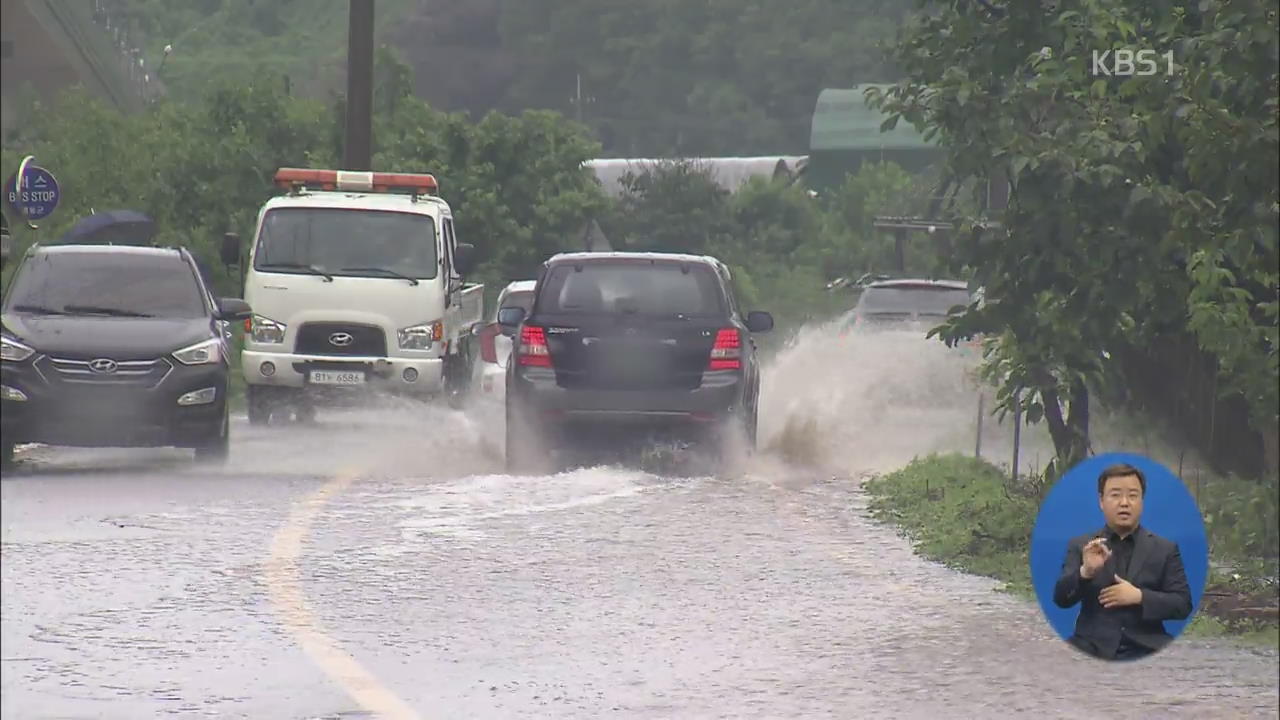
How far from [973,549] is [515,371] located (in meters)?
5.18

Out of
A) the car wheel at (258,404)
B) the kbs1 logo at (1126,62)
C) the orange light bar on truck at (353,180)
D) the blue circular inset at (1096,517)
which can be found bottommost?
the car wheel at (258,404)

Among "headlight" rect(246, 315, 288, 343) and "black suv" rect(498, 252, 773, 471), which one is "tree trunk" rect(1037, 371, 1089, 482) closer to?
"black suv" rect(498, 252, 773, 471)

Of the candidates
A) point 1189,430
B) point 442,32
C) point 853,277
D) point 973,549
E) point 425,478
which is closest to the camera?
A: point 973,549

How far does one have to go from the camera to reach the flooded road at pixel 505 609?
8.38 m

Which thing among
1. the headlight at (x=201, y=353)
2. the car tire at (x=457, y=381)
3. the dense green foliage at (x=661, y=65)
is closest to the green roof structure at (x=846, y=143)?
the dense green foliage at (x=661, y=65)

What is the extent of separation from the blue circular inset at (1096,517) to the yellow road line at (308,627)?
12.6 feet

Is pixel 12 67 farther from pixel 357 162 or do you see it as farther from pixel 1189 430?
pixel 357 162

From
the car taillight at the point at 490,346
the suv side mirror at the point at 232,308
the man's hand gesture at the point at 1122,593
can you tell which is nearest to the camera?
the man's hand gesture at the point at 1122,593

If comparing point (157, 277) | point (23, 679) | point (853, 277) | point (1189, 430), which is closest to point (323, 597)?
point (157, 277)

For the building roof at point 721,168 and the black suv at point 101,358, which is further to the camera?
the building roof at point 721,168

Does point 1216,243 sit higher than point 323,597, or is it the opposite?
point 1216,243

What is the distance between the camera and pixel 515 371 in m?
17.5

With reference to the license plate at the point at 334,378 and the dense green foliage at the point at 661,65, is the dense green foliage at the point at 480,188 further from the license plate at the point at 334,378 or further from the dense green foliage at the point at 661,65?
the dense green foliage at the point at 661,65

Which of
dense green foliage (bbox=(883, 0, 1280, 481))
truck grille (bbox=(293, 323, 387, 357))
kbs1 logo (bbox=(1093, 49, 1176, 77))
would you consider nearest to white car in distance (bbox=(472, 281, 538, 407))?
truck grille (bbox=(293, 323, 387, 357))
